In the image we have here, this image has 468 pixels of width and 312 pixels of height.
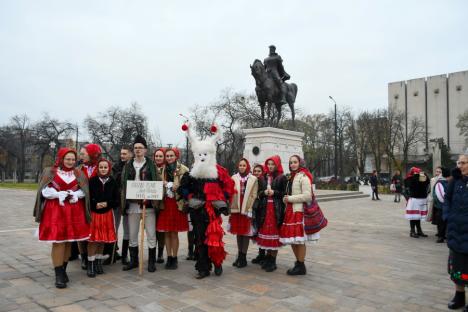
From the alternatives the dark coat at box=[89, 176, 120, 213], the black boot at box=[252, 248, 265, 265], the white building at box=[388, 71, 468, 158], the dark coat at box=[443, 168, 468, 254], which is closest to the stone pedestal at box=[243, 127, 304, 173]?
the black boot at box=[252, 248, 265, 265]

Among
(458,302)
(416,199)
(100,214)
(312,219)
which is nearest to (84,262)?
(100,214)

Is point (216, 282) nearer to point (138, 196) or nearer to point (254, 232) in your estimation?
point (254, 232)

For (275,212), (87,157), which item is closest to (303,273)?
(275,212)

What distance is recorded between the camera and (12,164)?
195ft

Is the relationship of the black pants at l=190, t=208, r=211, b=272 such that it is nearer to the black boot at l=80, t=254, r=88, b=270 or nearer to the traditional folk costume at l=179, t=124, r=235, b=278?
the traditional folk costume at l=179, t=124, r=235, b=278

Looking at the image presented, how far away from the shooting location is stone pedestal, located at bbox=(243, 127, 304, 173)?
15.0 m

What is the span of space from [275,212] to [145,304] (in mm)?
2326

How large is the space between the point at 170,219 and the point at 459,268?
378cm

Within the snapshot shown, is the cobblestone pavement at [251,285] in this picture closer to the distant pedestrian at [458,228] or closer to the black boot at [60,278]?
the black boot at [60,278]

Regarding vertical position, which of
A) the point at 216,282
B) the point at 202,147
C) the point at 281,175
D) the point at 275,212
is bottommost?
the point at 216,282

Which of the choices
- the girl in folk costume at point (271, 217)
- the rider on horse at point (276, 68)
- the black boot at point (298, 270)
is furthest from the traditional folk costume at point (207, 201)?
the rider on horse at point (276, 68)

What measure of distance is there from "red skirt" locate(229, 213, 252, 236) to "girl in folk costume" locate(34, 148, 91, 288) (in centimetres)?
216

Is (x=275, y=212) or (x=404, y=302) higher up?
(x=275, y=212)

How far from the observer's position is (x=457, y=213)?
392cm
